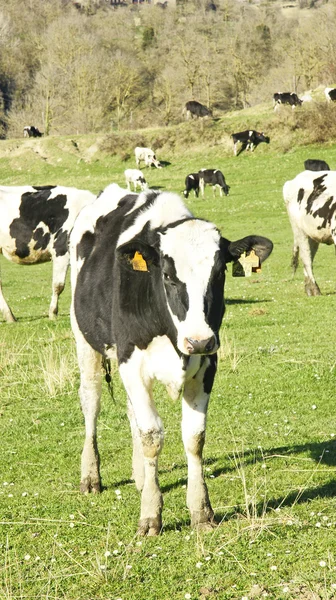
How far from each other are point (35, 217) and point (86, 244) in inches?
428

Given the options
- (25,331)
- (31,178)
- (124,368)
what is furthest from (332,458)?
(31,178)

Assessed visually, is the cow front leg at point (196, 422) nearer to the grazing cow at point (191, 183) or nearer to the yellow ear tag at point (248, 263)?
the yellow ear tag at point (248, 263)

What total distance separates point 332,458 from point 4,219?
41.4ft

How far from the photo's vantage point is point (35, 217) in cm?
1822

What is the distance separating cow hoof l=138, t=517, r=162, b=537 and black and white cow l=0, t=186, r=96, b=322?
1226 centimetres

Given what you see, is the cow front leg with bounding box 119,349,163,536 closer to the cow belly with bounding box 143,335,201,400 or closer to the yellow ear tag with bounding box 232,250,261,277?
the cow belly with bounding box 143,335,201,400

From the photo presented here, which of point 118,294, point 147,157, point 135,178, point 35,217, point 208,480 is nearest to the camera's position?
point 118,294

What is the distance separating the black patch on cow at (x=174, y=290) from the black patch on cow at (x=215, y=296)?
153 millimetres

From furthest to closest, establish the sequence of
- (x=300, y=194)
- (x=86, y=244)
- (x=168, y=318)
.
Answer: (x=300, y=194)
(x=86, y=244)
(x=168, y=318)

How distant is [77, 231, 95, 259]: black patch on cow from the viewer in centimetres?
761

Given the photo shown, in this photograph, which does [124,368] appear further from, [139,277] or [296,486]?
[296,486]

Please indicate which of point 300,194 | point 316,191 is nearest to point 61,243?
point 300,194

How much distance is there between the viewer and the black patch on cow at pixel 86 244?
25.0 ft

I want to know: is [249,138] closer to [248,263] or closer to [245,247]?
[248,263]
